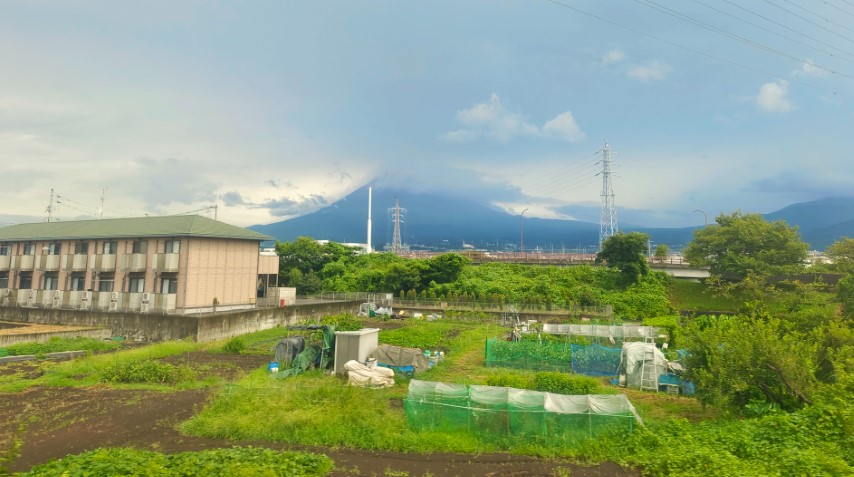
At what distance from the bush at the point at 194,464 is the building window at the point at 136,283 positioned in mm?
24749

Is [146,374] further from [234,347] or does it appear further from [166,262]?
[166,262]

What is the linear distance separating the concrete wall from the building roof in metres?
5.34

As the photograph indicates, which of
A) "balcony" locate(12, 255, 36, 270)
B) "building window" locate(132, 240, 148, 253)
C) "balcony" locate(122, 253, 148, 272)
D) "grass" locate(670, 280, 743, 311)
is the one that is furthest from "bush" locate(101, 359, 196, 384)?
"grass" locate(670, 280, 743, 311)

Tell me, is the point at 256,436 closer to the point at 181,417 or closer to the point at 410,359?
the point at 181,417

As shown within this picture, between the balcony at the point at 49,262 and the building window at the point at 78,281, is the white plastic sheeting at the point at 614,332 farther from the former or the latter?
the balcony at the point at 49,262

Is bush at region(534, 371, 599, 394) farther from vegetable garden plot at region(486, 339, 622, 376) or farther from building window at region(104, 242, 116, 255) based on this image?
building window at region(104, 242, 116, 255)

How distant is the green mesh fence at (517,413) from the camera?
10.5m

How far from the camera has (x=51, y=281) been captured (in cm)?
3431

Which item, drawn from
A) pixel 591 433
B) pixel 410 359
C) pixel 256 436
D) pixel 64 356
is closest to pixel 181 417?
pixel 256 436

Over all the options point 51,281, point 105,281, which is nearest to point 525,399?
point 105,281

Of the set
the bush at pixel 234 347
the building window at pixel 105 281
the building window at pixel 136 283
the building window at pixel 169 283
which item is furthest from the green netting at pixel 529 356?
the building window at pixel 105 281

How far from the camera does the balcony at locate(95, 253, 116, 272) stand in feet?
103

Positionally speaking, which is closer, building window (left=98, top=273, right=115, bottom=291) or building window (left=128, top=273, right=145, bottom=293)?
building window (left=128, top=273, right=145, bottom=293)

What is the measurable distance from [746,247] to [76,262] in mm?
50520
